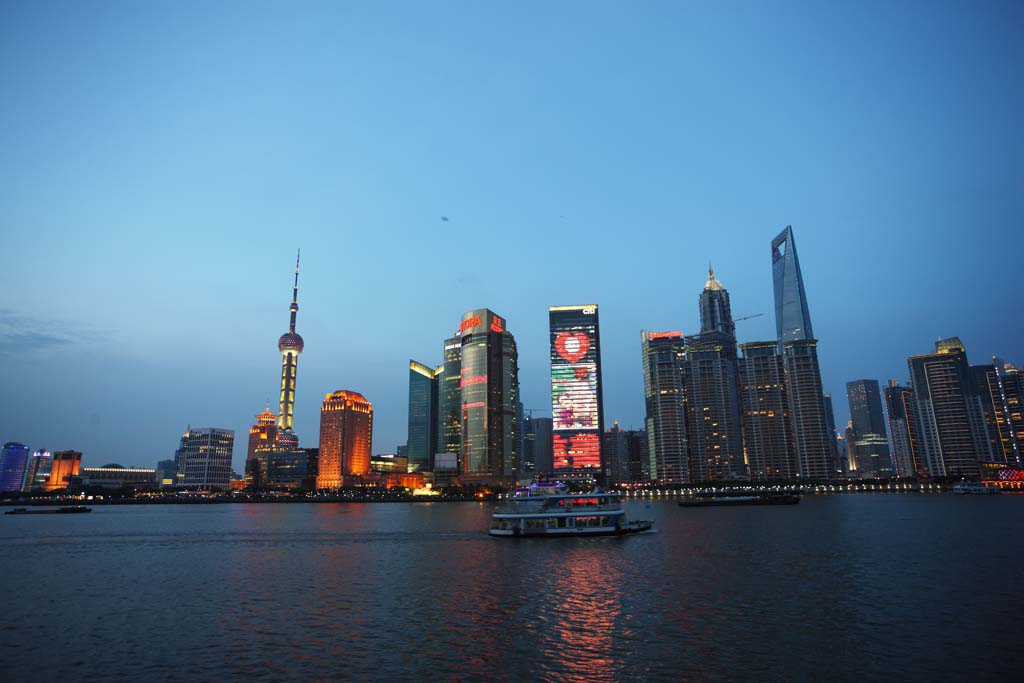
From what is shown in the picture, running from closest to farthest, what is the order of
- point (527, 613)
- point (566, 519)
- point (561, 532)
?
point (527, 613) < point (561, 532) < point (566, 519)

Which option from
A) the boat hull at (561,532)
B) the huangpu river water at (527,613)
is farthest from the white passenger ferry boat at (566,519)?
the huangpu river water at (527,613)

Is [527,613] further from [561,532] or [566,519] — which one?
[566,519]

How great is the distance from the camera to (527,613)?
4300cm

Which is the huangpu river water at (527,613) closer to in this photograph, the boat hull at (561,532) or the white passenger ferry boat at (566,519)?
the boat hull at (561,532)

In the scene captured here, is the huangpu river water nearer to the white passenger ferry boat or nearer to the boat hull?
the boat hull

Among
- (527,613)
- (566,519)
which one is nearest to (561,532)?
(566,519)

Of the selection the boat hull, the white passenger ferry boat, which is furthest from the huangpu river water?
the white passenger ferry boat

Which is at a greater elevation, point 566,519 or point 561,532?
point 566,519

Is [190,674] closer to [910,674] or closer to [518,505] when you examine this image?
[910,674]

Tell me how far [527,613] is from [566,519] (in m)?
56.4

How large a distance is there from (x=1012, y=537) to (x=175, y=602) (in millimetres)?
101025

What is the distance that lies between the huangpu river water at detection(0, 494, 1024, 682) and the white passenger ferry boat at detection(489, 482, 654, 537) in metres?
14.7

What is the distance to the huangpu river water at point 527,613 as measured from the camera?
3102 cm

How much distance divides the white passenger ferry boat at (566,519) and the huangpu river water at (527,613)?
14.7 metres
